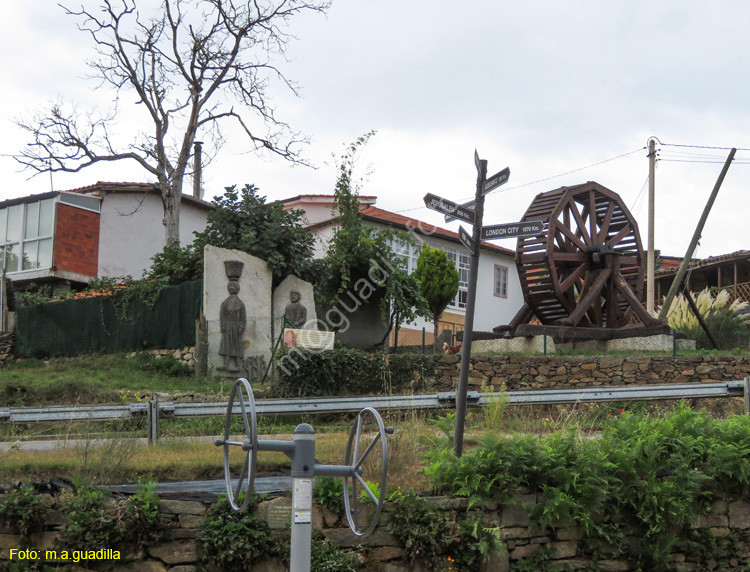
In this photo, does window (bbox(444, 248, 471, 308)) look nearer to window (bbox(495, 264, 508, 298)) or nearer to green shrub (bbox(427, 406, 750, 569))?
window (bbox(495, 264, 508, 298))

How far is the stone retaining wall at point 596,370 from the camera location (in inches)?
611

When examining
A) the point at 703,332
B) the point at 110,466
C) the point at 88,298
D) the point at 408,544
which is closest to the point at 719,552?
the point at 408,544

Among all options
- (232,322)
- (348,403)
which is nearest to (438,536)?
(348,403)

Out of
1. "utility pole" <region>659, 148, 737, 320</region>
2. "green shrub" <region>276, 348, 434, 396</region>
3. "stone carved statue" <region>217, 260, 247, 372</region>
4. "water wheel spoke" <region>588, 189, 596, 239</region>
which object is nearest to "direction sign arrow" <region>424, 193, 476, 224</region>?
"green shrub" <region>276, 348, 434, 396</region>

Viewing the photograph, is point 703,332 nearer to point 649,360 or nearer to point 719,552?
point 649,360

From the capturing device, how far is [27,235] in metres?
25.2

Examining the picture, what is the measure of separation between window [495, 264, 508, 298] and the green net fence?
1783 cm

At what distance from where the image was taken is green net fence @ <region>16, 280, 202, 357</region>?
18078 mm

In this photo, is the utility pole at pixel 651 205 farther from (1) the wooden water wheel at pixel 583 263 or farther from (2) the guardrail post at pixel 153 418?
(2) the guardrail post at pixel 153 418

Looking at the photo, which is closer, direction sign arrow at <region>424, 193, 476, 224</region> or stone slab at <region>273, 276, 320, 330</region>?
direction sign arrow at <region>424, 193, 476, 224</region>

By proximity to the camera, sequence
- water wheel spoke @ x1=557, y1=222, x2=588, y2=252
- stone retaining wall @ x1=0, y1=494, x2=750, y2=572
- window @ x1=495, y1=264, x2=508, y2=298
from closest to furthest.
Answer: stone retaining wall @ x1=0, y1=494, x2=750, y2=572
water wheel spoke @ x1=557, y1=222, x2=588, y2=252
window @ x1=495, y1=264, x2=508, y2=298

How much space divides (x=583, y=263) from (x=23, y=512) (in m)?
15.7

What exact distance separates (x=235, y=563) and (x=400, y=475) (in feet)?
5.74

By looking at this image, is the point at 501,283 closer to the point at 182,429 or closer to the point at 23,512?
the point at 182,429
